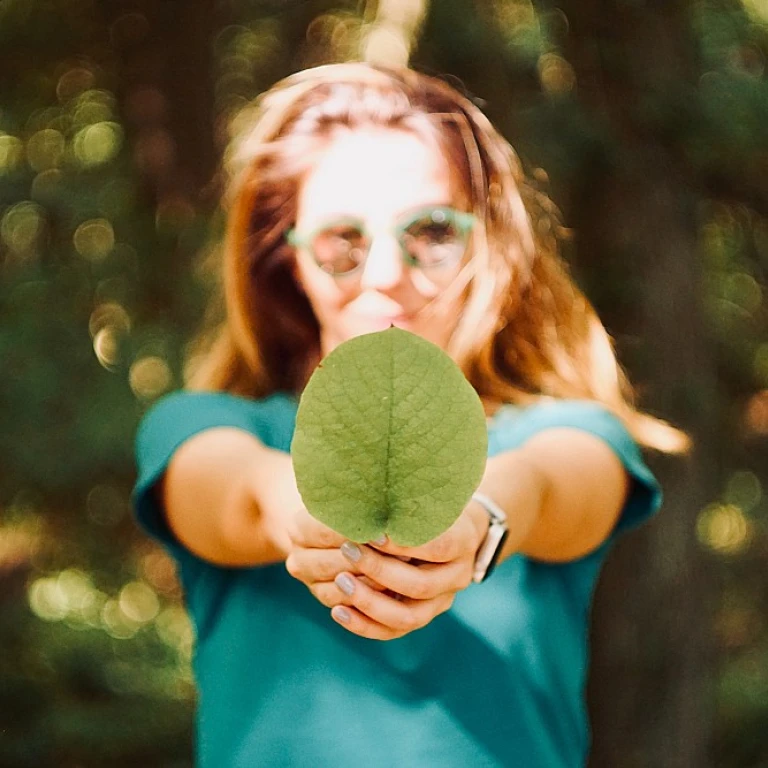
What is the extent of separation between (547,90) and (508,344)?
89 cm

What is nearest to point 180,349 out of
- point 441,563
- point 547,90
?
point 547,90

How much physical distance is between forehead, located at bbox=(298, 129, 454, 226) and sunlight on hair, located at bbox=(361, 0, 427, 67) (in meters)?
0.97

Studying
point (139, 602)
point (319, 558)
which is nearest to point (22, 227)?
point (139, 602)

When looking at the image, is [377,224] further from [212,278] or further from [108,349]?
[108,349]

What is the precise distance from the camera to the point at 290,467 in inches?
31.6

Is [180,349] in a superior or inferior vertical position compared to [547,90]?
inferior

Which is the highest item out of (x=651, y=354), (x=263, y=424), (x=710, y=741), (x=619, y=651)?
(x=263, y=424)

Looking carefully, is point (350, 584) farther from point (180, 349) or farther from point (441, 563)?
point (180, 349)

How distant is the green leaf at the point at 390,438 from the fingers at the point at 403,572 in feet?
0.20

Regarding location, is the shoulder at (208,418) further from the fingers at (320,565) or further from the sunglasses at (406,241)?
the fingers at (320,565)

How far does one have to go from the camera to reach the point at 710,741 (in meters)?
1.98

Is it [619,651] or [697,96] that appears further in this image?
[619,651]

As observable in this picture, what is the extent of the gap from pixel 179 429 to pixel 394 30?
1.26 meters

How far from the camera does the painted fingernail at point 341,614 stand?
639mm
